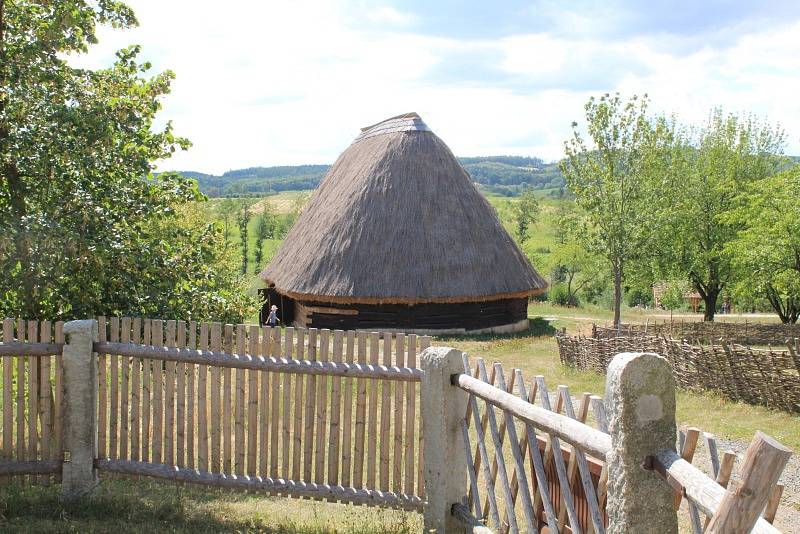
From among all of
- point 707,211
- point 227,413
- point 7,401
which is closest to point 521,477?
point 227,413

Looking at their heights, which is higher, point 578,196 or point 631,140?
point 631,140

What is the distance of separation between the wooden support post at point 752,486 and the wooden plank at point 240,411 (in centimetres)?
472

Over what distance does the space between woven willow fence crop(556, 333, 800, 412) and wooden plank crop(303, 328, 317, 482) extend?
1056 centimetres

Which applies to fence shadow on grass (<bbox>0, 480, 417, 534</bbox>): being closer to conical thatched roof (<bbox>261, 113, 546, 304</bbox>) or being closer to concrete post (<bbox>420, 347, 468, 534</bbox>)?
concrete post (<bbox>420, 347, 468, 534</bbox>)

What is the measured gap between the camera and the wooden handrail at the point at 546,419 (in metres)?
3.35

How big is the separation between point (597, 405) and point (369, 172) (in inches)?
853

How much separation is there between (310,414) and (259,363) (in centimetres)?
66

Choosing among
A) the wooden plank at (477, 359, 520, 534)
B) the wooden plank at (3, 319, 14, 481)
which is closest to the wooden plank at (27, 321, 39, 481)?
the wooden plank at (3, 319, 14, 481)

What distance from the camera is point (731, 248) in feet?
81.5

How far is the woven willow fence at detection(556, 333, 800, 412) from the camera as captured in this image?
12922mm

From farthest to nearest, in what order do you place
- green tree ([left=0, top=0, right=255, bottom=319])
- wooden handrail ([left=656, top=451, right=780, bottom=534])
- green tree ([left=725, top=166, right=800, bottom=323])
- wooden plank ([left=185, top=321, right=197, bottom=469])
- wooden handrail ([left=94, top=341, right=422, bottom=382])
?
green tree ([left=725, top=166, right=800, bottom=323]) < green tree ([left=0, top=0, right=255, bottom=319]) < wooden plank ([left=185, top=321, right=197, bottom=469]) < wooden handrail ([left=94, top=341, right=422, bottom=382]) < wooden handrail ([left=656, top=451, right=780, bottom=534])

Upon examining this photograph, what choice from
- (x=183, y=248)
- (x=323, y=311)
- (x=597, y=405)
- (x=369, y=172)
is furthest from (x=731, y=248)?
(x=597, y=405)

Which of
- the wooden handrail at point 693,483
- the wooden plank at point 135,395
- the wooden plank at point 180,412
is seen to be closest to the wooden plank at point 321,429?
the wooden plank at point 180,412

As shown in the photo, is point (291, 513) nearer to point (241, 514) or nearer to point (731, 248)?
point (241, 514)
